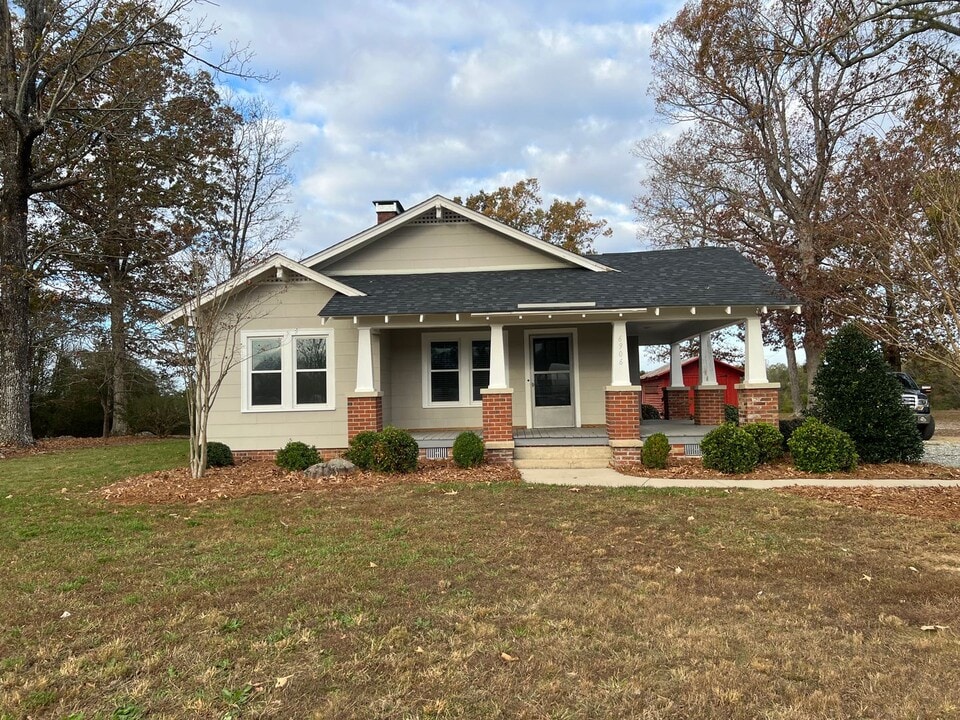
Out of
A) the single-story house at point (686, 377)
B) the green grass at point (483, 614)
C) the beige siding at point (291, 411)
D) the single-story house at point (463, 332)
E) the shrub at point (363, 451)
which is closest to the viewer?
the green grass at point (483, 614)

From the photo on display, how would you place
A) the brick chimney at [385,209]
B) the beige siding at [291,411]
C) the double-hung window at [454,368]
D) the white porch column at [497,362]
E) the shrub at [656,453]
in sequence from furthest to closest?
the brick chimney at [385,209]
the double-hung window at [454,368]
the beige siding at [291,411]
the white porch column at [497,362]
the shrub at [656,453]

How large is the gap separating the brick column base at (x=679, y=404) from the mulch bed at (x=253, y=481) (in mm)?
6972

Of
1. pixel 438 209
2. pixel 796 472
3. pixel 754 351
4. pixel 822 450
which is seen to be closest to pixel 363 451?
pixel 438 209

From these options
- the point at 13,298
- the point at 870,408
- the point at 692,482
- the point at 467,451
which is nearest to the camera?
the point at 692,482

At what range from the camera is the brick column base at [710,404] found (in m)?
12.7

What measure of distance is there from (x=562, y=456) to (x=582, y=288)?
345 centimetres

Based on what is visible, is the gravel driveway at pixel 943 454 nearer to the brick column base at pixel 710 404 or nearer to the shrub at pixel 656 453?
the brick column base at pixel 710 404

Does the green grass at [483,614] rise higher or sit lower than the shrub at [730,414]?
lower

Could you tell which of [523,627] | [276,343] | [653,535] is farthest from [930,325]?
[276,343]

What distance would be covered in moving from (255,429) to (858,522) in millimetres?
10312

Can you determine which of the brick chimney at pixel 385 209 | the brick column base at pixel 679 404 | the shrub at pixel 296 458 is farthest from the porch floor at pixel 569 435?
the brick chimney at pixel 385 209

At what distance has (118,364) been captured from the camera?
20.8 metres

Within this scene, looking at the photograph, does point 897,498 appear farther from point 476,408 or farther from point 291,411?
point 291,411

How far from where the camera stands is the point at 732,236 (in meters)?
22.8
